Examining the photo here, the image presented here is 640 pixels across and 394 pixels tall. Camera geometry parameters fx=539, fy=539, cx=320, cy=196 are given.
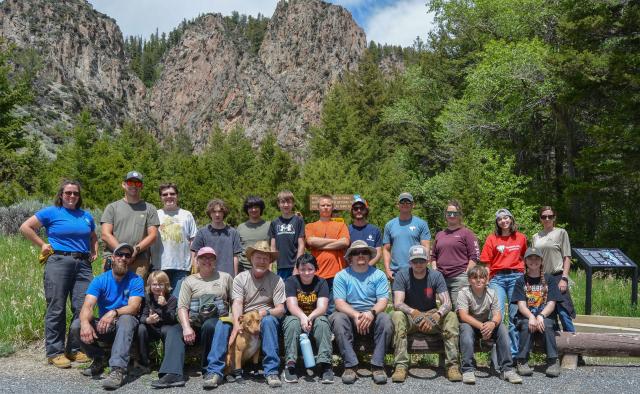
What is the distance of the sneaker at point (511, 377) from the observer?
570 centimetres

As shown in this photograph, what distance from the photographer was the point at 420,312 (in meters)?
6.17

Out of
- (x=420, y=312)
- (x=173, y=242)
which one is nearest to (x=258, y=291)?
(x=173, y=242)

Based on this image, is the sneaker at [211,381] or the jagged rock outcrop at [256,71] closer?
the sneaker at [211,381]

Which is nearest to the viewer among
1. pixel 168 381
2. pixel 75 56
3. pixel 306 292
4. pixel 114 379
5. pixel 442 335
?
pixel 114 379

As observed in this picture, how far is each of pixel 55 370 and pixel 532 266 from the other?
5.56 m

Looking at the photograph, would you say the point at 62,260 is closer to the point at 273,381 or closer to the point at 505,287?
the point at 273,381

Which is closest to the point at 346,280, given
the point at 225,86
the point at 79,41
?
the point at 225,86

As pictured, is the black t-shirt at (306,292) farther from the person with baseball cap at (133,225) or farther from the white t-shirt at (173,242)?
the person with baseball cap at (133,225)

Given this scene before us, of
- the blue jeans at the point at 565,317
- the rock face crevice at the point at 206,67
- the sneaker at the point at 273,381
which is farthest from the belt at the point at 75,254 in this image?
the rock face crevice at the point at 206,67

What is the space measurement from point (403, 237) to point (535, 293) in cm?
169

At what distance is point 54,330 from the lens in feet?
20.1

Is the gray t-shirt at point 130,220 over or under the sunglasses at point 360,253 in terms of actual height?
over

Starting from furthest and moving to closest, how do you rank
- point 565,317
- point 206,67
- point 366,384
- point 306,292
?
point 206,67 → point 565,317 → point 306,292 → point 366,384

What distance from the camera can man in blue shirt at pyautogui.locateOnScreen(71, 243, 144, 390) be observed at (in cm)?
562
